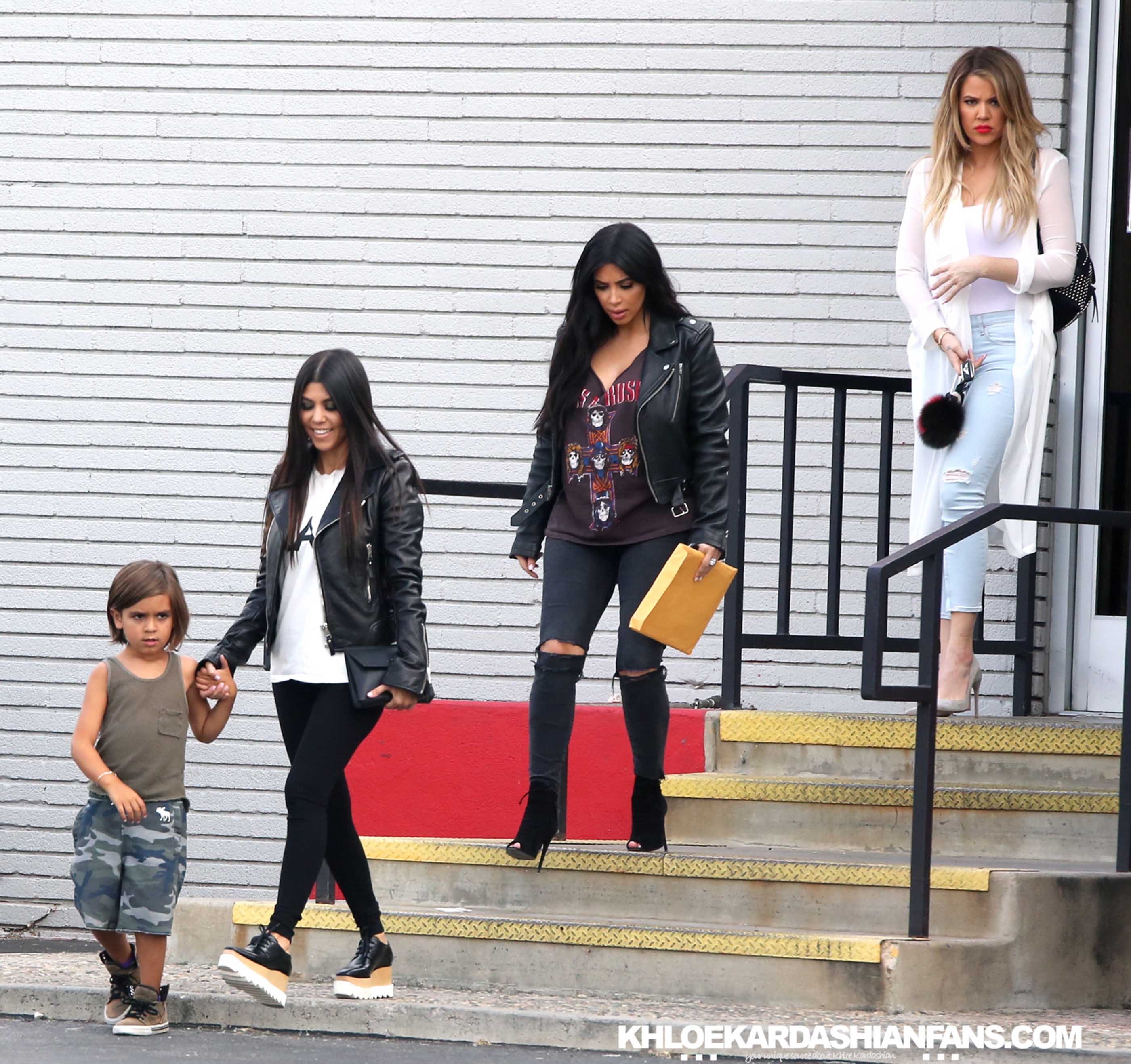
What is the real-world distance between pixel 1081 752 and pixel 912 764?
0.48 metres

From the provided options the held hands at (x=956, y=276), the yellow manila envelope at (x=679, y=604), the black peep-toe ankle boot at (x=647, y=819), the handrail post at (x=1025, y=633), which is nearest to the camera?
the yellow manila envelope at (x=679, y=604)

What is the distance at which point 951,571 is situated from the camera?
4914 millimetres

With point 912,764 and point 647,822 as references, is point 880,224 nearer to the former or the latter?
point 912,764

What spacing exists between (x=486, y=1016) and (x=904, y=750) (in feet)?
5.40

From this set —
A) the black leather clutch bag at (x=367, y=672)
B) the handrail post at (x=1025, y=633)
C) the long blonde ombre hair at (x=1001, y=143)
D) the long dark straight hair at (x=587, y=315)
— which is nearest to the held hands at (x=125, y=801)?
the black leather clutch bag at (x=367, y=672)

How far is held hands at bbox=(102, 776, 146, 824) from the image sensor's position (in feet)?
12.7

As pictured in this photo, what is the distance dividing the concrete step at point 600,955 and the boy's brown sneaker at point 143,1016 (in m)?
0.49

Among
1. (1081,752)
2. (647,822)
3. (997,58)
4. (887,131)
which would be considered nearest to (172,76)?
(887,131)

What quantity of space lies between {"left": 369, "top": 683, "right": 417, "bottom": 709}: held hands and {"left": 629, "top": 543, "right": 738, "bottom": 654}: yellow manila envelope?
22.8 inches

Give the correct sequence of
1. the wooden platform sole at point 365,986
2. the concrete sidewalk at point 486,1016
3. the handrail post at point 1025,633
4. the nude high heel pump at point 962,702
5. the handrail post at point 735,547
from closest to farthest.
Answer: the concrete sidewalk at point 486,1016 < the wooden platform sole at point 365,986 < the nude high heel pump at point 962,702 < the handrail post at point 735,547 < the handrail post at point 1025,633

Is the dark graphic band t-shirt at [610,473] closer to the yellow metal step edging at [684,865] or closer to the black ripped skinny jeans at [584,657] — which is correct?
the black ripped skinny jeans at [584,657]

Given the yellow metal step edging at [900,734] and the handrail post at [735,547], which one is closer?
the yellow metal step edging at [900,734]

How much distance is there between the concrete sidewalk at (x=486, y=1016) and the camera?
148 inches

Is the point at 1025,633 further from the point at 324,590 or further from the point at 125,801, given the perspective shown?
the point at 125,801
